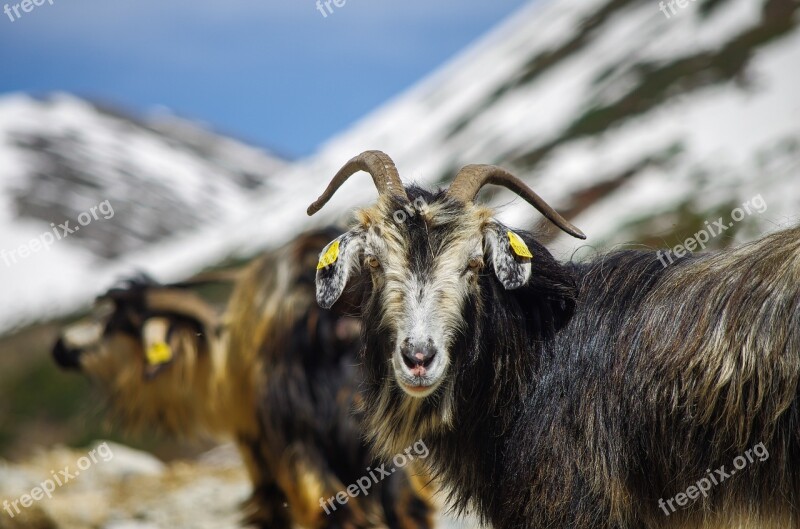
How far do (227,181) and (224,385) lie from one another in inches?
5949

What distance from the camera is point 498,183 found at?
6.40 meters

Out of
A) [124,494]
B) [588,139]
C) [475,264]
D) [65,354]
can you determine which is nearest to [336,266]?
[475,264]

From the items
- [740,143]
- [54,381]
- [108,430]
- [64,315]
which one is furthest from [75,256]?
[108,430]

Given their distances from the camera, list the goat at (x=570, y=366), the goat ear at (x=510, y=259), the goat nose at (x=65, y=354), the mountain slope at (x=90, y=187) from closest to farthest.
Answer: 1. the goat at (x=570, y=366)
2. the goat ear at (x=510, y=259)
3. the goat nose at (x=65, y=354)
4. the mountain slope at (x=90, y=187)

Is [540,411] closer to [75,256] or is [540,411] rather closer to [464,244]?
[464,244]

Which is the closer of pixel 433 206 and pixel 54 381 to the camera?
pixel 433 206

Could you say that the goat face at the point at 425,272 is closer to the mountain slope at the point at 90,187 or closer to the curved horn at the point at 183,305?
the curved horn at the point at 183,305

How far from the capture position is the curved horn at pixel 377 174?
20.3ft

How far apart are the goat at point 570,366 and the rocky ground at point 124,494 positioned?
340 cm

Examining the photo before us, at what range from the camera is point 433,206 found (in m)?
5.97

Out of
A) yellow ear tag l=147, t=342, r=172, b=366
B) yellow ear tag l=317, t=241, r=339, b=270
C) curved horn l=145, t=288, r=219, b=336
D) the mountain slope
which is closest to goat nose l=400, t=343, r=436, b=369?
yellow ear tag l=317, t=241, r=339, b=270

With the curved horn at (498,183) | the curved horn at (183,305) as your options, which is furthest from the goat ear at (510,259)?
the curved horn at (183,305)

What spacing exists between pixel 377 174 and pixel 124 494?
29.1ft

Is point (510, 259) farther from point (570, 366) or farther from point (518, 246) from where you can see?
point (570, 366)
